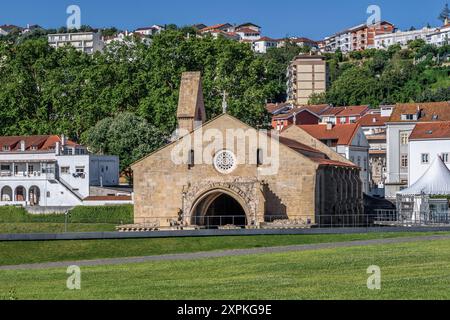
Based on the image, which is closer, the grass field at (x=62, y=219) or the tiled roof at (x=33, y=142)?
the grass field at (x=62, y=219)

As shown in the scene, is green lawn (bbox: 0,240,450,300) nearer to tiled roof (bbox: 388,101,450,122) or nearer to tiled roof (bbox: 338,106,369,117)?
tiled roof (bbox: 388,101,450,122)

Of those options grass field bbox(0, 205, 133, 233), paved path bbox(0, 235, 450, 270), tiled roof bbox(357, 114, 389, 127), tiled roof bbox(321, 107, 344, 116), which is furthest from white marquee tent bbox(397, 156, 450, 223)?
tiled roof bbox(321, 107, 344, 116)

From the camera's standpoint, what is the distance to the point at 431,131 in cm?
11400

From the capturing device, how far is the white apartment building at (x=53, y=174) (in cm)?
11269

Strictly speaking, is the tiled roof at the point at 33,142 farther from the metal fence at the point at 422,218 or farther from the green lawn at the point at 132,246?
the green lawn at the point at 132,246

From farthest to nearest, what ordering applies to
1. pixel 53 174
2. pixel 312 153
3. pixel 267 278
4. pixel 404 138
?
pixel 404 138, pixel 53 174, pixel 312 153, pixel 267 278

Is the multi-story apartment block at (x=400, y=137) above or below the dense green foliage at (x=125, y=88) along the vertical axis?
below

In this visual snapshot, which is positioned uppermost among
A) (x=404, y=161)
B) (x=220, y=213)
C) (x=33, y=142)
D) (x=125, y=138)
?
(x=125, y=138)

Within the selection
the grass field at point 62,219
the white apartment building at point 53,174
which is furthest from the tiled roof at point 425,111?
the grass field at point 62,219

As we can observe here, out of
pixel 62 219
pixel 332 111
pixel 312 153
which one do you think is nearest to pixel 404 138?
pixel 312 153

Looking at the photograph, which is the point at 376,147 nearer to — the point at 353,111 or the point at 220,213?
the point at 353,111

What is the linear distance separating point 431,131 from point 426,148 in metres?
1.91

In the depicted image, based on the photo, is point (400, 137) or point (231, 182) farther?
point (400, 137)

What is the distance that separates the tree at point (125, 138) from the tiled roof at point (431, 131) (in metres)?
22.9
